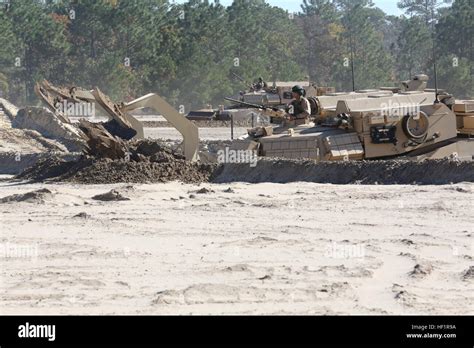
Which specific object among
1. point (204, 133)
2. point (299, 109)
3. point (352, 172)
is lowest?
point (204, 133)

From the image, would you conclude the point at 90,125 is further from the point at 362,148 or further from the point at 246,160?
the point at 362,148

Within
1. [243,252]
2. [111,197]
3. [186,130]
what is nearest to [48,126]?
[186,130]

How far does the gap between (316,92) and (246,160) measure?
511 inches

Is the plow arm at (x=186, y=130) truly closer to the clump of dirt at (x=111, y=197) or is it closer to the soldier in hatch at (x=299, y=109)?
the soldier in hatch at (x=299, y=109)

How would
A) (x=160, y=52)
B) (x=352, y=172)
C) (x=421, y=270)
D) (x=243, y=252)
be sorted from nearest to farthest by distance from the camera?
1. (x=421, y=270)
2. (x=243, y=252)
3. (x=352, y=172)
4. (x=160, y=52)

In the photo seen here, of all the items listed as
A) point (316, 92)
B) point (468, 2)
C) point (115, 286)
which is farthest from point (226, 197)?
point (468, 2)

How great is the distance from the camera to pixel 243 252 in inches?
476

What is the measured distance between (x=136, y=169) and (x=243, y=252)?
866 centimetres

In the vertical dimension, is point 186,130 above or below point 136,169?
above

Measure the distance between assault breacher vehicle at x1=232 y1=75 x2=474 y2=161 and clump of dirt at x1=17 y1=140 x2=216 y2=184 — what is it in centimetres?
117

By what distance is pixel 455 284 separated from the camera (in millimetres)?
10188

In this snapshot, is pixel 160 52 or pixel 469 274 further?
pixel 160 52

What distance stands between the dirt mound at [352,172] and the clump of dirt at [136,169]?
0.58 meters

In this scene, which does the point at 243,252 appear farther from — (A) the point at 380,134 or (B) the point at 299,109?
(B) the point at 299,109
